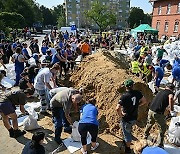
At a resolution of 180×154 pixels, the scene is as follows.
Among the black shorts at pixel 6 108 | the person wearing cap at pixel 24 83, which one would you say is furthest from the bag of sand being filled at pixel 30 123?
the person wearing cap at pixel 24 83

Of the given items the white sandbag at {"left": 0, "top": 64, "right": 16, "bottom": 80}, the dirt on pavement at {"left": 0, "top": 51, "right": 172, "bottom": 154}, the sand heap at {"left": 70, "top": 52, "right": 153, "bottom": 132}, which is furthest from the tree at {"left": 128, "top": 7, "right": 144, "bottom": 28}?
the dirt on pavement at {"left": 0, "top": 51, "right": 172, "bottom": 154}

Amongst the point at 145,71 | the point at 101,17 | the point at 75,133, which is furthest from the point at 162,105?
the point at 101,17

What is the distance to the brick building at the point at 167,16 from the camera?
34.5 metres

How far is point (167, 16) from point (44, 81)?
35.1 m

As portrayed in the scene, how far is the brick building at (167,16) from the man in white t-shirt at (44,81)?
102ft

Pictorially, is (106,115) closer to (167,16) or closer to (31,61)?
(31,61)

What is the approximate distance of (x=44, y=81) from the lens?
21.5 ft

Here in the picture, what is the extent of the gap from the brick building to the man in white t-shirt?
31.2 meters

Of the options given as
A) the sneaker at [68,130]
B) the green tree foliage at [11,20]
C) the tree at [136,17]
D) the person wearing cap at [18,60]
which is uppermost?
the tree at [136,17]

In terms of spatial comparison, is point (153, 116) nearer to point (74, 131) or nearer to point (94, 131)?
point (94, 131)

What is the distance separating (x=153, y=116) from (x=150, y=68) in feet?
14.8

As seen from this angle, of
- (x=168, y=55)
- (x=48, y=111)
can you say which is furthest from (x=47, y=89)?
(x=168, y=55)

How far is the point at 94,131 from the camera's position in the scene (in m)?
4.71

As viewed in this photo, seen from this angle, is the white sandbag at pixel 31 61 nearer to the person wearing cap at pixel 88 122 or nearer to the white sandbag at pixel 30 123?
the white sandbag at pixel 30 123
